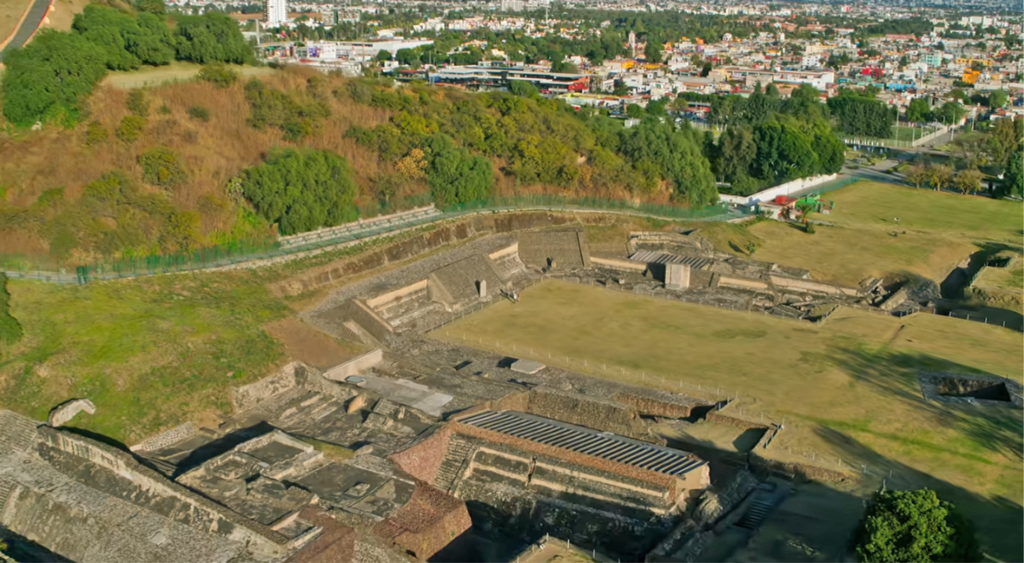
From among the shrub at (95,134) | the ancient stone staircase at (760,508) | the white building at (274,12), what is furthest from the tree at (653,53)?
the ancient stone staircase at (760,508)

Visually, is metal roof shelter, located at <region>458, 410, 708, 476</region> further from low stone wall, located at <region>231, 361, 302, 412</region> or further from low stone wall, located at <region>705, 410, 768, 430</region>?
low stone wall, located at <region>231, 361, 302, 412</region>

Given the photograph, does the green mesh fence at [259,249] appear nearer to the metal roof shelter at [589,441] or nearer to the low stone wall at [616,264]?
the low stone wall at [616,264]

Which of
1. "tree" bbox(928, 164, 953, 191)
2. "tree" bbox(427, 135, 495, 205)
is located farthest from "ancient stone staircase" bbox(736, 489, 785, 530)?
"tree" bbox(928, 164, 953, 191)

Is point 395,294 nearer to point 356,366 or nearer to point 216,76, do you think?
point 356,366

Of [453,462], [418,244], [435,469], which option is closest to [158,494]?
[435,469]

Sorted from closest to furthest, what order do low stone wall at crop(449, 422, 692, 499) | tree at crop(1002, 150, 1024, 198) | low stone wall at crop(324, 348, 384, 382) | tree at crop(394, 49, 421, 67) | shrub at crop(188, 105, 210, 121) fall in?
low stone wall at crop(449, 422, 692, 499), low stone wall at crop(324, 348, 384, 382), shrub at crop(188, 105, 210, 121), tree at crop(1002, 150, 1024, 198), tree at crop(394, 49, 421, 67)

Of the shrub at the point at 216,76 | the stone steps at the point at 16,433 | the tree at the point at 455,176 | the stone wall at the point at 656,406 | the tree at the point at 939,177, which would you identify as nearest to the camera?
the stone steps at the point at 16,433
